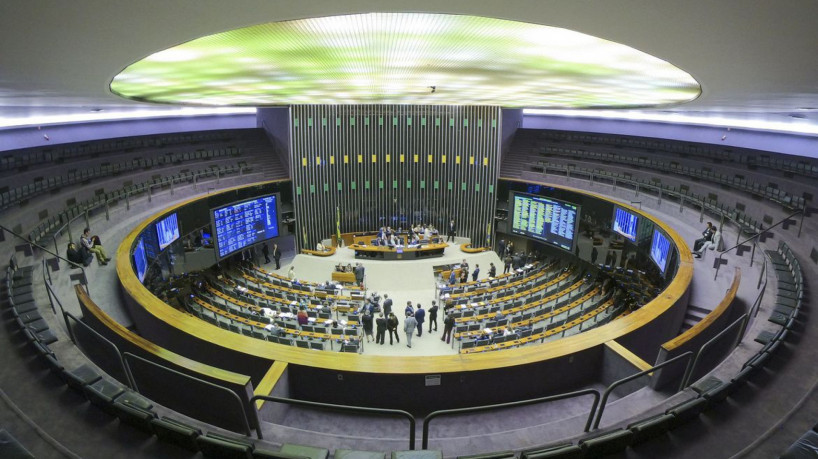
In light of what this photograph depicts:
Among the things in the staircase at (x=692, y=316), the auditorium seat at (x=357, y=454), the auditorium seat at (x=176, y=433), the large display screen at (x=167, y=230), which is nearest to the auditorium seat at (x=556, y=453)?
the auditorium seat at (x=357, y=454)

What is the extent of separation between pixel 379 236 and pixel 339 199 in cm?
313

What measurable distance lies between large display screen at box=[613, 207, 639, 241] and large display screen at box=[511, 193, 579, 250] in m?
1.83

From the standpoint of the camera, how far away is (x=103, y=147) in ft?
54.1

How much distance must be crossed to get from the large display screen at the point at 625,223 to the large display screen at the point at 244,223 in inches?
566

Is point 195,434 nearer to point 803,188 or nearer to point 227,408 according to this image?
point 227,408

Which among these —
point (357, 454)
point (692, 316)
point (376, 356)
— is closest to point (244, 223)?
point (376, 356)

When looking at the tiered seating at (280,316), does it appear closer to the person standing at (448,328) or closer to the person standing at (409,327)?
the person standing at (409,327)

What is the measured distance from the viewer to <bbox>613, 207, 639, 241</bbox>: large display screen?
1408 cm

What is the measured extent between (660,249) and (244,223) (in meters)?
15.2

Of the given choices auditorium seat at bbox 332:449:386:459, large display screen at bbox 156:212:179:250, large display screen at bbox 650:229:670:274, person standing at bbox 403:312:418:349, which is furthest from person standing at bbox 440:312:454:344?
large display screen at bbox 156:212:179:250

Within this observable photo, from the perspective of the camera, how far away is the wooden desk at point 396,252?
59.4 feet

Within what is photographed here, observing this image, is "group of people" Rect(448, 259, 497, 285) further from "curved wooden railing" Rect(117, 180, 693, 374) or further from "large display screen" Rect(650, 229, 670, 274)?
"curved wooden railing" Rect(117, 180, 693, 374)

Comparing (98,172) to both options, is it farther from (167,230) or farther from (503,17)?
(503,17)

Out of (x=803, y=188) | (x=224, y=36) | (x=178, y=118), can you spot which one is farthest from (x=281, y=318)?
(x=803, y=188)
